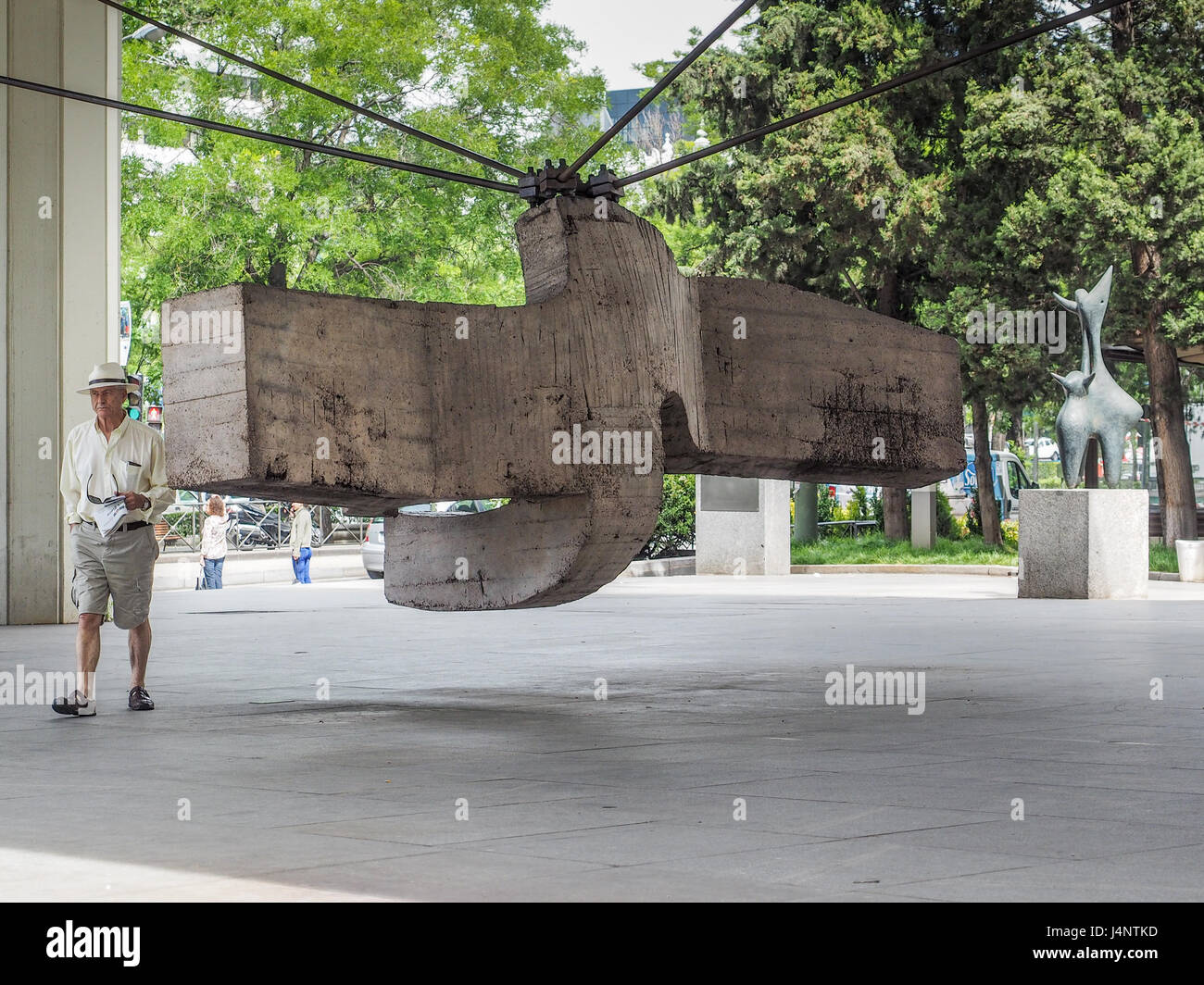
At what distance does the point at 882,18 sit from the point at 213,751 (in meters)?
28.3

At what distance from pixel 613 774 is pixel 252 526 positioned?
113 feet

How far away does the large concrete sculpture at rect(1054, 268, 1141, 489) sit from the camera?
21594mm

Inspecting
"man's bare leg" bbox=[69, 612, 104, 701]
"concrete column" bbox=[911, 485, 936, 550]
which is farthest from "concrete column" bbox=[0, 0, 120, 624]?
"concrete column" bbox=[911, 485, 936, 550]

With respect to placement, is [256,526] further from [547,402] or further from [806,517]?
[547,402]

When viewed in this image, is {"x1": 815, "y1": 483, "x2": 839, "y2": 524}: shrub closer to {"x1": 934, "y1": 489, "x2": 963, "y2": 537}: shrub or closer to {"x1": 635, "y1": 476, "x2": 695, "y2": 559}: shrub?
{"x1": 934, "y1": 489, "x2": 963, "y2": 537}: shrub

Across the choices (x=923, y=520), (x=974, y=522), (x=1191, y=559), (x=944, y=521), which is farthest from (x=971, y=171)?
(x=974, y=522)

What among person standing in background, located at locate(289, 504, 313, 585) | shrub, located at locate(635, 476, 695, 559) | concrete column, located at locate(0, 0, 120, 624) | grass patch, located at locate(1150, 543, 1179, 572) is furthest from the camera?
shrub, located at locate(635, 476, 695, 559)

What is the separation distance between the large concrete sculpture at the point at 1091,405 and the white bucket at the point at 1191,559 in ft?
14.7

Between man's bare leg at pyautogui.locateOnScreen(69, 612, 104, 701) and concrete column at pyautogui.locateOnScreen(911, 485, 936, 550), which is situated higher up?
concrete column at pyautogui.locateOnScreen(911, 485, 936, 550)

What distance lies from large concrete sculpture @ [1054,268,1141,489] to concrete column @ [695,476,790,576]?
6786 millimetres

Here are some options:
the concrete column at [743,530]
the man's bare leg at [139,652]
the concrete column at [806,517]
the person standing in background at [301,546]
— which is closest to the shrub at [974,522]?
the concrete column at [806,517]

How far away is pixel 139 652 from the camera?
9359 millimetres

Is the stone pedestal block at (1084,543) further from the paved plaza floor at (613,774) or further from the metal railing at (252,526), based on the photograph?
the metal railing at (252,526)
